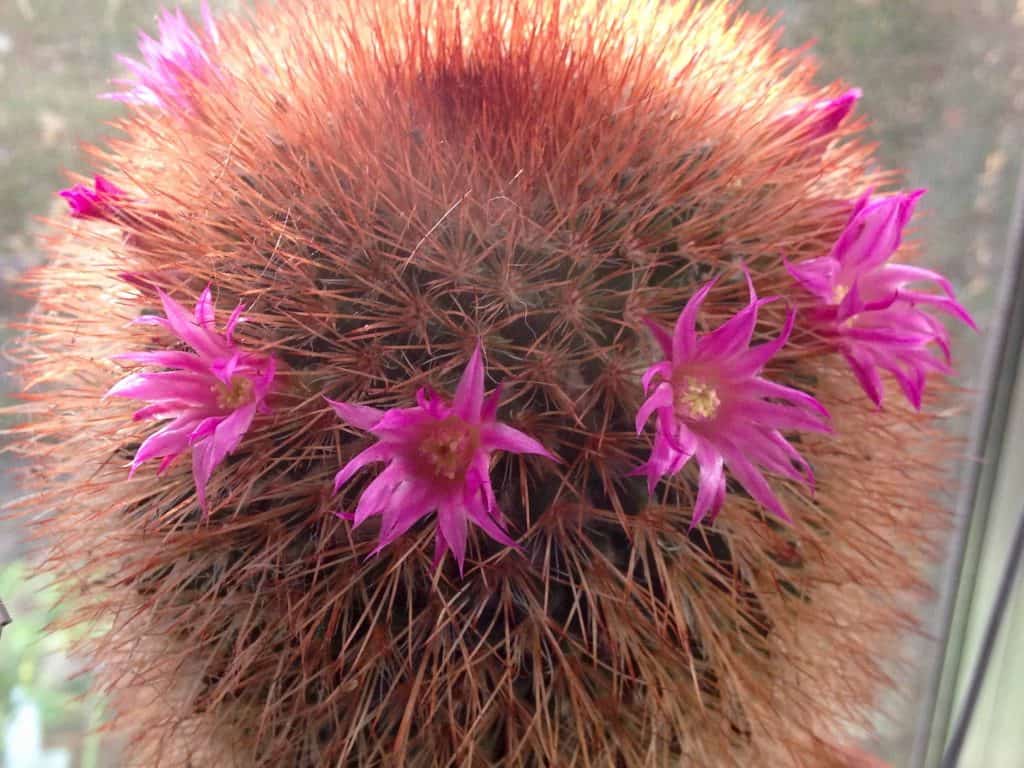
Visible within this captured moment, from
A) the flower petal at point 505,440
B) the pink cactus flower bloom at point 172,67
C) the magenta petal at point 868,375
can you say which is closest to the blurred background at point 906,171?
the pink cactus flower bloom at point 172,67

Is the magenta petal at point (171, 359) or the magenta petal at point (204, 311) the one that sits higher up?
the magenta petal at point (204, 311)

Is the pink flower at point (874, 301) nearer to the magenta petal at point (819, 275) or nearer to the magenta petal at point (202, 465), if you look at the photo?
the magenta petal at point (819, 275)

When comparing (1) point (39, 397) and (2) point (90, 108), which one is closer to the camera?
(1) point (39, 397)

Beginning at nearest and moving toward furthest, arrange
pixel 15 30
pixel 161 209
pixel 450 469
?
pixel 450 469
pixel 161 209
pixel 15 30

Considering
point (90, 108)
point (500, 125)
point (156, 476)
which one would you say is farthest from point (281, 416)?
point (90, 108)

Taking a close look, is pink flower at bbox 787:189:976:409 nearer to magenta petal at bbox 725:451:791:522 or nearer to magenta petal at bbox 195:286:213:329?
magenta petal at bbox 725:451:791:522

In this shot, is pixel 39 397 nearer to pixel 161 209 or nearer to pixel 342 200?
pixel 161 209

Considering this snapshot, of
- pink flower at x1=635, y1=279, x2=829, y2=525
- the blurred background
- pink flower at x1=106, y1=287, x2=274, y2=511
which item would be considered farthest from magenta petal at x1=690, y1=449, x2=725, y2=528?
the blurred background
